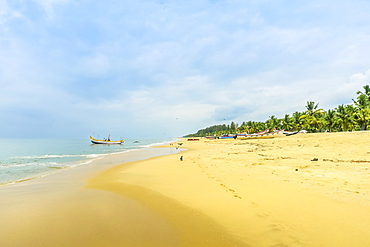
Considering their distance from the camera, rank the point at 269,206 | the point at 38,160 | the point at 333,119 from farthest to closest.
Answer: the point at 333,119, the point at 38,160, the point at 269,206

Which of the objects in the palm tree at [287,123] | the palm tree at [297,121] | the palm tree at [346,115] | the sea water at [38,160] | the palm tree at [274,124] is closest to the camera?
the sea water at [38,160]

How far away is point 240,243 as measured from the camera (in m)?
3.65

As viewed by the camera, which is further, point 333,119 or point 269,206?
point 333,119

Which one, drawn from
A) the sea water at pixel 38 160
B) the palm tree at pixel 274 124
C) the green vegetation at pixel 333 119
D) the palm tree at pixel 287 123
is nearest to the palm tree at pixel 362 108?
the green vegetation at pixel 333 119

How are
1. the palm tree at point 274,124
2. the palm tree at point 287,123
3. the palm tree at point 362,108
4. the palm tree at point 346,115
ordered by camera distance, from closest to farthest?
the palm tree at point 362,108, the palm tree at point 346,115, the palm tree at point 287,123, the palm tree at point 274,124

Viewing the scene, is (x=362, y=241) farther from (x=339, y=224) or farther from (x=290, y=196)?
(x=290, y=196)

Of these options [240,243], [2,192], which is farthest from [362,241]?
[2,192]

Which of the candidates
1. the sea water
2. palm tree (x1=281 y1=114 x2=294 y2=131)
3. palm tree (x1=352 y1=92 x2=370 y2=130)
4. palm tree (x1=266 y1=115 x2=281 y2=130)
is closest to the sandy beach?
the sea water

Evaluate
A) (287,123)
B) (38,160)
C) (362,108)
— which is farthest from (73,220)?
(287,123)

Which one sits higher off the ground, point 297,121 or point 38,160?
point 297,121

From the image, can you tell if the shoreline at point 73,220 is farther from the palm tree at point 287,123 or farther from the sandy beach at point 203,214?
the palm tree at point 287,123

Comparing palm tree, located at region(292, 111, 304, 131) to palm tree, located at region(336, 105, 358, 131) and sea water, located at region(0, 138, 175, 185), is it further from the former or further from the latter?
sea water, located at region(0, 138, 175, 185)

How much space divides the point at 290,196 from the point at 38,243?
23.8ft

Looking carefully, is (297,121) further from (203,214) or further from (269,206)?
(203,214)
